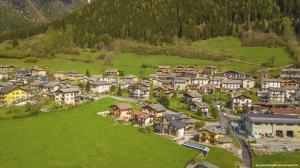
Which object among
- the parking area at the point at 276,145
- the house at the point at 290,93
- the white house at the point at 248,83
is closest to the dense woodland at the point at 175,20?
the white house at the point at 248,83

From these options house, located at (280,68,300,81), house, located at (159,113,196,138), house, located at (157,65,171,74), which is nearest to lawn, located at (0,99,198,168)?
house, located at (159,113,196,138)

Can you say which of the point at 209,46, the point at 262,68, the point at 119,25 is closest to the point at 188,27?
the point at 209,46

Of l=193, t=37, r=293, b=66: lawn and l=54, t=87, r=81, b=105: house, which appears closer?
l=54, t=87, r=81, b=105: house

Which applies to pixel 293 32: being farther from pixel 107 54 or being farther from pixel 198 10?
pixel 107 54

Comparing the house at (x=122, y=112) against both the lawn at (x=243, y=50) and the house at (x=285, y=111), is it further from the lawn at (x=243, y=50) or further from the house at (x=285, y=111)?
the lawn at (x=243, y=50)

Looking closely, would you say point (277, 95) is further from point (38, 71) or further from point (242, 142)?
point (38, 71)

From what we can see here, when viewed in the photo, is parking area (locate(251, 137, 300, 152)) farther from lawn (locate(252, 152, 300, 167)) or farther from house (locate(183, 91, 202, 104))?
house (locate(183, 91, 202, 104))

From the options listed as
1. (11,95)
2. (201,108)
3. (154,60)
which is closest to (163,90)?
(201,108)
